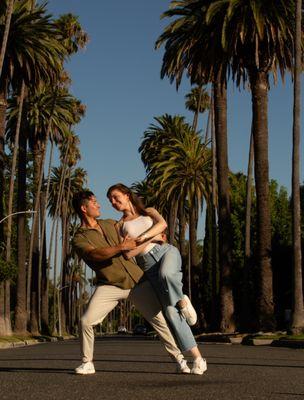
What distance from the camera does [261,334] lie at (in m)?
28.2

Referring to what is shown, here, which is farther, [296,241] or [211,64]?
[211,64]

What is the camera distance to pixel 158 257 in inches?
342

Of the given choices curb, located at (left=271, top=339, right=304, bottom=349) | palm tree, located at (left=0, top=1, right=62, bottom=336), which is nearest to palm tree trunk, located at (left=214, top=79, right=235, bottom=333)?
palm tree, located at (left=0, top=1, right=62, bottom=336)

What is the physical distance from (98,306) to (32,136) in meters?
49.7

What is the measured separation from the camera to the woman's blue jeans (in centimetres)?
859

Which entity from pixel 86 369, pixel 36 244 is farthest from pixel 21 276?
pixel 86 369

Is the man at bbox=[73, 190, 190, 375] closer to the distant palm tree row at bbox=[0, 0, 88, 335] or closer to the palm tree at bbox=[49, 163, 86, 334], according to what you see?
the distant palm tree row at bbox=[0, 0, 88, 335]

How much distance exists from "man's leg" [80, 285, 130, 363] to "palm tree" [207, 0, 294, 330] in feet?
68.0

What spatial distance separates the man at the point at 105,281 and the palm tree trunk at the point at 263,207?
→ 67.5 ft

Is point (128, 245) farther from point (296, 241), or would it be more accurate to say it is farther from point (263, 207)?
point (263, 207)

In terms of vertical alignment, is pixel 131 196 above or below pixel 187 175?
below

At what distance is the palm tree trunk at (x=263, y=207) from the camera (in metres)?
29.5

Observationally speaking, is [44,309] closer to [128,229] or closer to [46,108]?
[46,108]

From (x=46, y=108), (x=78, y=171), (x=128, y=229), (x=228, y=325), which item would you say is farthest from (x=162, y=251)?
(x=78, y=171)
